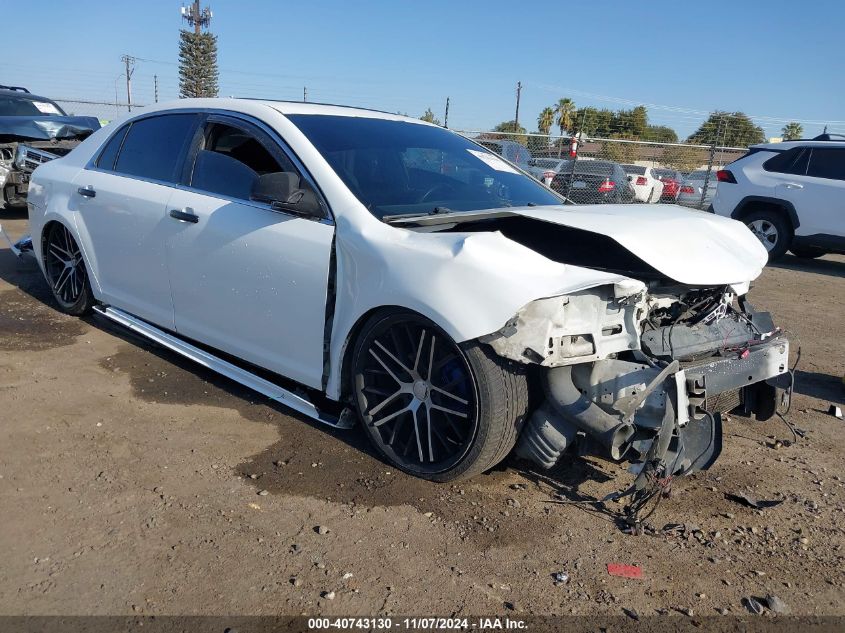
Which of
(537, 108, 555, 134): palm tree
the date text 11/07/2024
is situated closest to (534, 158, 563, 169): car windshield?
the date text 11/07/2024

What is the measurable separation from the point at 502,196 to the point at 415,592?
2327 millimetres

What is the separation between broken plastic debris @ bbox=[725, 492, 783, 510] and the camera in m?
3.21

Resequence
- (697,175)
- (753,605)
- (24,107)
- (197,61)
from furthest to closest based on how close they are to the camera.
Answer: (197,61)
(697,175)
(24,107)
(753,605)

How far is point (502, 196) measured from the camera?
4.08 m

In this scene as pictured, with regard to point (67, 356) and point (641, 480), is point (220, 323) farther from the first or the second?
point (641, 480)

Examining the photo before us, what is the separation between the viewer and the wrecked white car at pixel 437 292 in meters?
2.92

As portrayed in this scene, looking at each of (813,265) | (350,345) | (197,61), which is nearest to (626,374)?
(350,345)

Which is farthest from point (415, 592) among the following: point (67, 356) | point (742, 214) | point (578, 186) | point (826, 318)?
point (578, 186)

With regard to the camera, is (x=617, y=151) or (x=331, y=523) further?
(x=617, y=151)

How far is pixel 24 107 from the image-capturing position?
1227cm

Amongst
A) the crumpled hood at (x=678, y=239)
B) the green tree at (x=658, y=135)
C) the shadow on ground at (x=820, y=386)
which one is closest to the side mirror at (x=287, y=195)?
the crumpled hood at (x=678, y=239)

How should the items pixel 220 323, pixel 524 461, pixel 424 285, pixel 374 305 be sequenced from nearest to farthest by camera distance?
pixel 424 285, pixel 374 305, pixel 524 461, pixel 220 323

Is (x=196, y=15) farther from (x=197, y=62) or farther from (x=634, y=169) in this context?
(x=634, y=169)

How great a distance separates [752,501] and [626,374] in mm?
925
